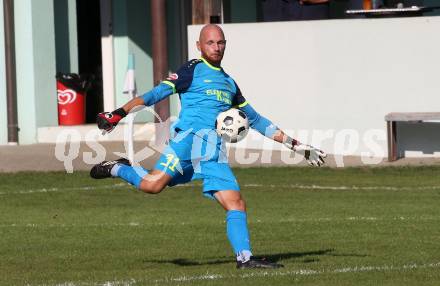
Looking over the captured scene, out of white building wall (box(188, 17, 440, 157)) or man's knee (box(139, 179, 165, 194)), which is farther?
white building wall (box(188, 17, 440, 157))

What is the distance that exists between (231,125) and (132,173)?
1.03 metres

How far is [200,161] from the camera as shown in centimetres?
1047

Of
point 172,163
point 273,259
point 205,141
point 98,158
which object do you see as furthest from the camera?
point 98,158

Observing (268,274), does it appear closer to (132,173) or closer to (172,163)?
(172,163)

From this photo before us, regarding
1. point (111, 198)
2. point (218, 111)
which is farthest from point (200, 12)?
point (218, 111)

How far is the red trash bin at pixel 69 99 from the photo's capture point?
77.6 ft

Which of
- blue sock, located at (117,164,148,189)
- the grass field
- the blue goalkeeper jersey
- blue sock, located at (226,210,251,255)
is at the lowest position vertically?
the grass field

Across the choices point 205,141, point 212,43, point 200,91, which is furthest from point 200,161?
point 212,43

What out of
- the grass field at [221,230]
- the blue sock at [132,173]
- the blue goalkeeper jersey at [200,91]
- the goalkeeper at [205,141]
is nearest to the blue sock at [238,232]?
the goalkeeper at [205,141]

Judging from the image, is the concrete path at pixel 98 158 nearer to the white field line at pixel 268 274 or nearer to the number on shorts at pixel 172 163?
the number on shorts at pixel 172 163

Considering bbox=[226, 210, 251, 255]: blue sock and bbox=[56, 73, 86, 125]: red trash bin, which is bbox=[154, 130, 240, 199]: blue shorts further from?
bbox=[56, 73, 86, 125]: red trash bin

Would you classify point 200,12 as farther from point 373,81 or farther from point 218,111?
Result: point 218,111

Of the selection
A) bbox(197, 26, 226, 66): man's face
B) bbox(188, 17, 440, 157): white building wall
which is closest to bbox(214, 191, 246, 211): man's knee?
bbox(197, 26, 226, 66): man's face

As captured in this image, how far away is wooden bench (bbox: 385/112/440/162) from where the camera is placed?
19781 mm
